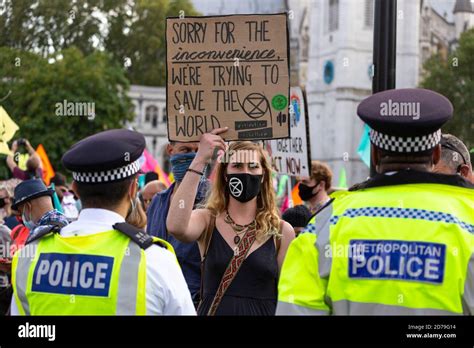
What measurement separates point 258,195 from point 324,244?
183 cm

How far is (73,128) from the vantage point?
39812 millimetres

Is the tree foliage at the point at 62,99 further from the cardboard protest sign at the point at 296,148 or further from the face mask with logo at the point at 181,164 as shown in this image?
the face mask with logo at the point at 181,164

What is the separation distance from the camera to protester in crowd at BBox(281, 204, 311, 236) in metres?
6.44

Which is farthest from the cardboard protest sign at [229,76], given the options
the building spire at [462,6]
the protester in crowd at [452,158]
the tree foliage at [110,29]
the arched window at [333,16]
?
the arched window at [333,16]

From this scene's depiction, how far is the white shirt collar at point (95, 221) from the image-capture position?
342 centimetres

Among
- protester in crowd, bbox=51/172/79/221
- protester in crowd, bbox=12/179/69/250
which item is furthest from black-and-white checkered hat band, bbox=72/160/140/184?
protester in crowd, bbox=51/172/79/221

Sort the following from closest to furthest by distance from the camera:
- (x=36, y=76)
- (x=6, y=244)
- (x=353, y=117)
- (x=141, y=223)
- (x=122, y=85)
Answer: (x=141, y=223)
(x=6, y=244)
(x=36, y=76)
(x=122, y=85)
(x=353, y=117)

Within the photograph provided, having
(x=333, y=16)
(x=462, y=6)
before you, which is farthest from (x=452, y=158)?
(x=333, y=16)

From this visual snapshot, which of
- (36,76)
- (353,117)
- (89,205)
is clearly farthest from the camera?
(353,117)

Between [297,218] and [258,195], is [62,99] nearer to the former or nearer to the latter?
[297,218]

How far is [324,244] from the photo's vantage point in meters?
3.21

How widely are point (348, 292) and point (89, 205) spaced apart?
3.16ft
